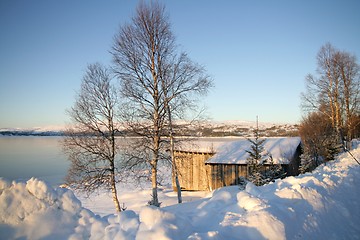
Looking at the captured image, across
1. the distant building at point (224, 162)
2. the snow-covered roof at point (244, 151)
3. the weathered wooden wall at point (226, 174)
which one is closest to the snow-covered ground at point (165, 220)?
the distant building at point (224, 162)

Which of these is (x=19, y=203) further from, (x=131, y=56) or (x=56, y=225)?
(x=131, y=56)

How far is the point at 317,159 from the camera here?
52.9ft

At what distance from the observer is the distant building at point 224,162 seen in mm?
15961

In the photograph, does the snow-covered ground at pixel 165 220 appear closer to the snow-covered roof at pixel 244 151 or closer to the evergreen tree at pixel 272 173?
the evergreen tree at pixel 272 173

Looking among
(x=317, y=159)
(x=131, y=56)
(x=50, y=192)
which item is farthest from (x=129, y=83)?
(x=317, y=159)

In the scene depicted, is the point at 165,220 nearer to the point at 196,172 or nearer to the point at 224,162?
the point at 224,162

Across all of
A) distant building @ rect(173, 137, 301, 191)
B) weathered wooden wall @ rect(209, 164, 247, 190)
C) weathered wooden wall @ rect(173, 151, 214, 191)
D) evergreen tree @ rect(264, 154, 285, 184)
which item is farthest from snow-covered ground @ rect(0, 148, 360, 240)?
weathered wooden wall @ rect(173, 151, 214, 191)

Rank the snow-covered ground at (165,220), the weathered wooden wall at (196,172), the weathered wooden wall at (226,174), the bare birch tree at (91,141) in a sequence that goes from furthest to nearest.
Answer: the weathered wooden wall at (196,172)
the weathered wooden wall at (226,174)
the bare birch tree at (91,141)
the snow-covered ground at (165,220)

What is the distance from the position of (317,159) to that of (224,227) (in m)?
15.4

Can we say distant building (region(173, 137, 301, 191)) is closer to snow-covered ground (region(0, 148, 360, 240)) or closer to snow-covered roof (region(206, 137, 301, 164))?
snow-covered roof (region(206, 137, 301, 164))

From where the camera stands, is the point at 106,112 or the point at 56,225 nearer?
the point at 56,225

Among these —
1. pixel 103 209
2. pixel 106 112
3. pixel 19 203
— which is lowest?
pixel 103 209

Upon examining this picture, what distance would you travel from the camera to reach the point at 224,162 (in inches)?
646

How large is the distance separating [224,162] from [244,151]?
6.96 feet
